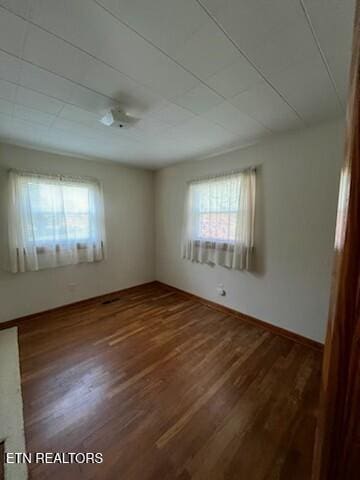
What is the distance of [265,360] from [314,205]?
1.68m

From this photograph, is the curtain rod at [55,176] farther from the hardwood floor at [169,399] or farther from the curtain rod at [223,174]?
the hardwood floor at [169,399]

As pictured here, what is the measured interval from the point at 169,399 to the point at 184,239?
230 cm

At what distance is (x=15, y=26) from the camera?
104 cm

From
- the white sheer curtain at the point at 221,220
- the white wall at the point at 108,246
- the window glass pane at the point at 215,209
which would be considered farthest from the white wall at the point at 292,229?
the white wall at the point at 108,246

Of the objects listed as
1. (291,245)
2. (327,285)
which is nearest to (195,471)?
(327,285)

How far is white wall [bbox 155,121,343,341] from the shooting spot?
2098 millimetres

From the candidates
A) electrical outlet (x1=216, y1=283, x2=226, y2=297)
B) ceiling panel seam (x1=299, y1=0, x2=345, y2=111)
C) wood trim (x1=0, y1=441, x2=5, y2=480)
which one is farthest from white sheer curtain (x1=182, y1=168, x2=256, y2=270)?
wood trim (x1=0, y1=441, x2=5, y2=480)

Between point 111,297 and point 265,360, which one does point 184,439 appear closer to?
point 265,360

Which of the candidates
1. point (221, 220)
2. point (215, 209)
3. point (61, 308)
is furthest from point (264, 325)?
→ point (61, 308)

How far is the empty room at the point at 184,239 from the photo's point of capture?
3.22 ft

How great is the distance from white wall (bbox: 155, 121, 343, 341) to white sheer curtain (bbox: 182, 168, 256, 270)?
0.13 metres

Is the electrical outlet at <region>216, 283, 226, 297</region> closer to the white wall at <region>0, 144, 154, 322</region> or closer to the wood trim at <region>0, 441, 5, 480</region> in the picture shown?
the white wall at <region>0, 144, 154, 322</region>

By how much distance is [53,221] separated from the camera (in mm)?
2904

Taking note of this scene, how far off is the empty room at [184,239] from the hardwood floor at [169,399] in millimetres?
12
